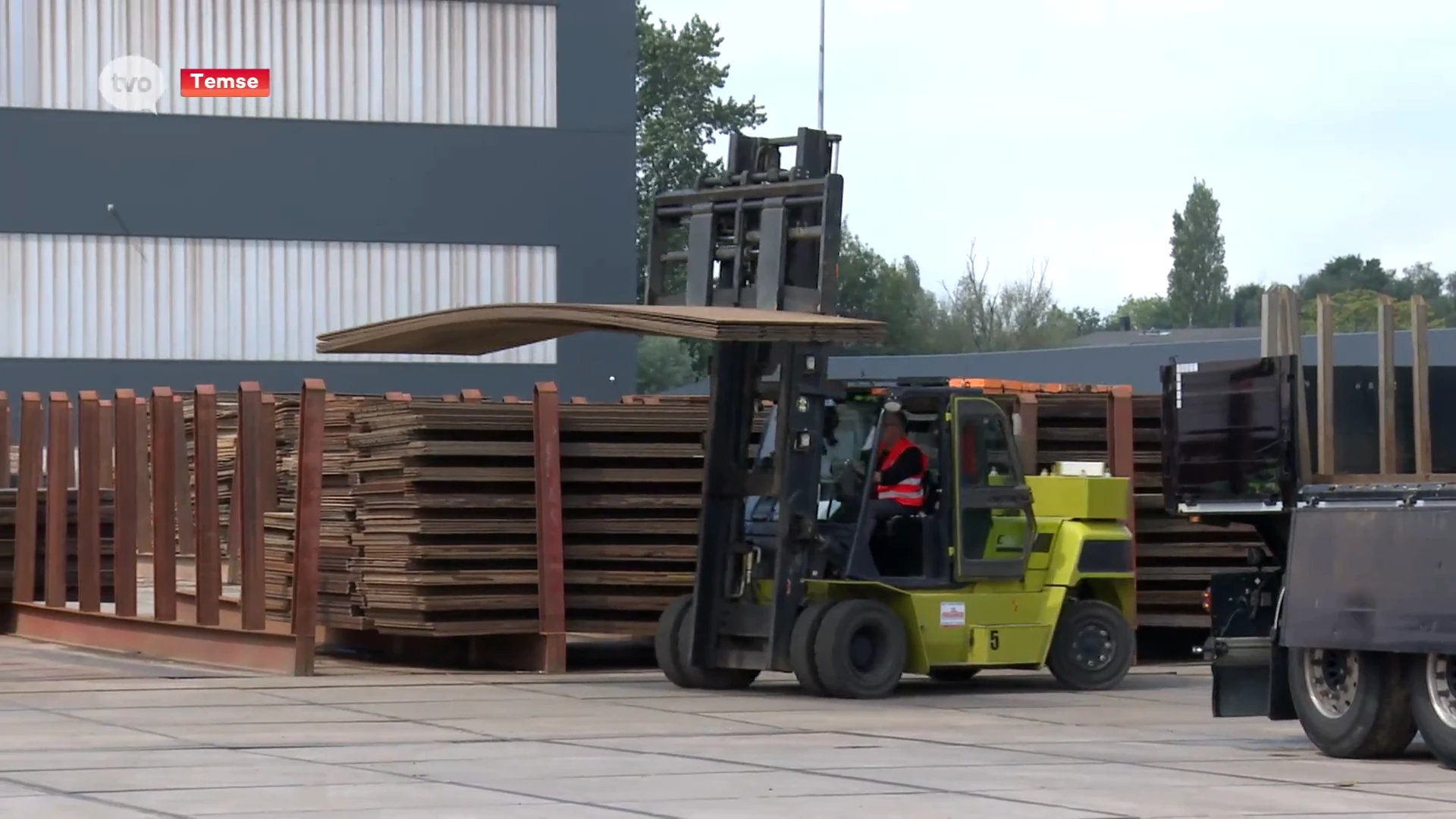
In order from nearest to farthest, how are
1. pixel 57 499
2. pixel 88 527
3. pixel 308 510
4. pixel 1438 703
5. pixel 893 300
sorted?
pixel 1438 703, pixel 308 510, pixel 88 527, pixel 57 499, pixel 893 300

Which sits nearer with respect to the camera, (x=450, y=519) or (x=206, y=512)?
(x=450, y=519)

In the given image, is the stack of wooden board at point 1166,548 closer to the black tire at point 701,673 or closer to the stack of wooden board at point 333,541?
the black tire at point 701,673

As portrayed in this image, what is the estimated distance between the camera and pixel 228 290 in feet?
122

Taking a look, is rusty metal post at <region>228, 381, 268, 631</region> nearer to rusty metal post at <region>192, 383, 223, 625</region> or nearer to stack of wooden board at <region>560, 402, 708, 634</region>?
rusty metal post at <region>192, 383, 223, 625</region>

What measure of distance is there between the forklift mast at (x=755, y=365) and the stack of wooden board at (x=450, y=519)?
2.02 m

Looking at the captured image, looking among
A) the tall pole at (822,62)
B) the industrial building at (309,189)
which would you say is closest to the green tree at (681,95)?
the tall pole at (822,62)

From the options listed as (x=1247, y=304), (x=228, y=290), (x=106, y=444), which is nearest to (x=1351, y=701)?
(x=106, y=444)

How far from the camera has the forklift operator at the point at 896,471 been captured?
1495 centimetres

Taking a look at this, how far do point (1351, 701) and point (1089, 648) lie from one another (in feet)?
15.9

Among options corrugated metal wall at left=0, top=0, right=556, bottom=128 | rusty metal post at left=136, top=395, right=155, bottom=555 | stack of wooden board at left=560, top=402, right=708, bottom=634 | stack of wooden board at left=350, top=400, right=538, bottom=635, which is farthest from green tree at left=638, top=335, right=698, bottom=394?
stack of wooden board at left=350, top=400, right=538, bottom=635

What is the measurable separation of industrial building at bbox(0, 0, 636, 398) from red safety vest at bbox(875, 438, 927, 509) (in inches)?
908

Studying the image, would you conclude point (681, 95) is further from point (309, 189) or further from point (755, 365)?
point (755, 365)

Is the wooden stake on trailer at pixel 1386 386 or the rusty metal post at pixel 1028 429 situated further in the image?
the rusty metal post at pixel 1028 429

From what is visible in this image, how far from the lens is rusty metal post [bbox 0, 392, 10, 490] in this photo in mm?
21625
